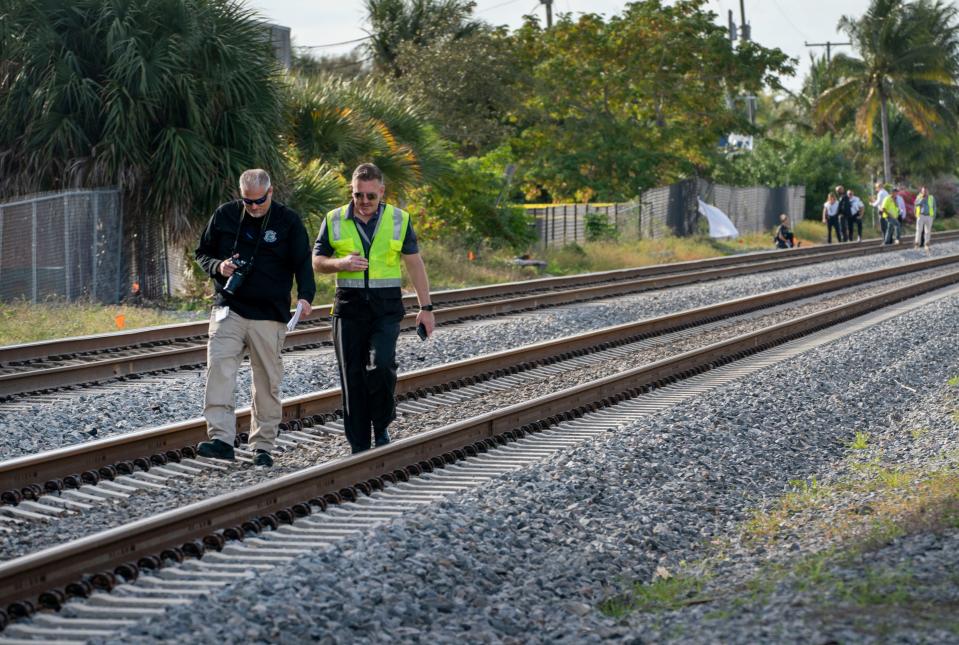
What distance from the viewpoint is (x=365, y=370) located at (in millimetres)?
8719

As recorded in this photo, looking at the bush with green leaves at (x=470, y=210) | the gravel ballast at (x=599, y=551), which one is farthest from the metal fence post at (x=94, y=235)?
the gravel ballast at (x=599, y=551)

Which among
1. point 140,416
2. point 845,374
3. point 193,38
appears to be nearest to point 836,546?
point 140,416

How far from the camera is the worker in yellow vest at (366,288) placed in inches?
331

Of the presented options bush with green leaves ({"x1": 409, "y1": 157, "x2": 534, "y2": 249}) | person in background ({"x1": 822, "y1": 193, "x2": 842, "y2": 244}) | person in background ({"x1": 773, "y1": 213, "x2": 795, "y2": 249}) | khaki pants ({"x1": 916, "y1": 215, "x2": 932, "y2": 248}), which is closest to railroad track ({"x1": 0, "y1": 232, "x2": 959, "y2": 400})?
bush with green leaves ({"x1": 409, "y1": 157, "x2": 534, "y2": 249})

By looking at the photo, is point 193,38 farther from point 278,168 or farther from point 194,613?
point 194,613

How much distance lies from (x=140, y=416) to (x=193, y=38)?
12.0 m

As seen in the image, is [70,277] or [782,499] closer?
[782,499]

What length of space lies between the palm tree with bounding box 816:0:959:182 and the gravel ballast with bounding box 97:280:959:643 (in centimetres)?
4921

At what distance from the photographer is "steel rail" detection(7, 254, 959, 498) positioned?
25.8 feet

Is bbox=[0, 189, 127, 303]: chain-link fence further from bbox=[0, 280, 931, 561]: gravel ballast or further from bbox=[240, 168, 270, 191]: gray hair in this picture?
bbox=[240, 168, 270, 191]: gray hair

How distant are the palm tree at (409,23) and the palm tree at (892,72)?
18198 millimetres

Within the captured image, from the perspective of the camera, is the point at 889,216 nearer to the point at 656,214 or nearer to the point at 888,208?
the point at 888,208

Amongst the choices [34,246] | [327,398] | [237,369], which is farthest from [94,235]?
[237,369]

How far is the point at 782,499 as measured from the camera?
834cm
